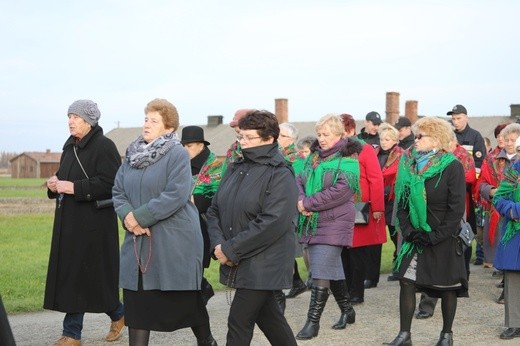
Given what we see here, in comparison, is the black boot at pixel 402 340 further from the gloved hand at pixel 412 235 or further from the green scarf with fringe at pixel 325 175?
the green scarf with fringe at pixel 325 175

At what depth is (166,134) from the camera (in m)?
6.27

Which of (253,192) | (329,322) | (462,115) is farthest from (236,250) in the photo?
(462,115)

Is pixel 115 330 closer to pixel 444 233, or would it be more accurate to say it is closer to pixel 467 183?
pixel 444 233

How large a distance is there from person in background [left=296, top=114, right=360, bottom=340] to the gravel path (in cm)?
48

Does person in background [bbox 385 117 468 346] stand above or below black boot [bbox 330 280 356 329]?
above

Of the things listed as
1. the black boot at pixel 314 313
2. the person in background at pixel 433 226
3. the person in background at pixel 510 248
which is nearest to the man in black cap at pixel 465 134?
the person in background at pixel 510 248

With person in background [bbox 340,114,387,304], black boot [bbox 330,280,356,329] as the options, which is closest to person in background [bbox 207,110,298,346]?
black boot [bbox 330,280,356,329]

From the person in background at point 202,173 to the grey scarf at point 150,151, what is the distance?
4.41 feet

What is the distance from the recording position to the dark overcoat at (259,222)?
570cm

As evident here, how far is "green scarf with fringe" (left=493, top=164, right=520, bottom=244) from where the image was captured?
7.64 meters

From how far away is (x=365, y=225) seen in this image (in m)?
9.22

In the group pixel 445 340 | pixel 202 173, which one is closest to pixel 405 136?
pixel 202 173

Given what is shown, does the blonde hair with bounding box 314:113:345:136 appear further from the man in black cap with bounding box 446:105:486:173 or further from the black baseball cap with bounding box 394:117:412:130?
the black baseball cap with bounding box 394:117:412:130

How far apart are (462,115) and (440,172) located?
4.38m
